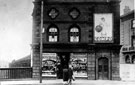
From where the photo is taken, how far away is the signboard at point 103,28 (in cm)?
2820

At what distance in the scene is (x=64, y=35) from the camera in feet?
92.7

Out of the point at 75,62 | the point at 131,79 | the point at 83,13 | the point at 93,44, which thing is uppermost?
the point at 83,13

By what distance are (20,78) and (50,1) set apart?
8375mm

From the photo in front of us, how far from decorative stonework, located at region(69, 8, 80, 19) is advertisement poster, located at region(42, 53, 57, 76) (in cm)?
437

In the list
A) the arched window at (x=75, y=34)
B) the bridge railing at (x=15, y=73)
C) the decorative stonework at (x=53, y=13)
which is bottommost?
the bridge railing at (x=15, y=73)

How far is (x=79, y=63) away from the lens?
28156 mm

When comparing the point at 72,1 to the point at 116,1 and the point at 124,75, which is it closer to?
the point at 116,1

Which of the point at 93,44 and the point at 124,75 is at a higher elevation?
the point at 93,44

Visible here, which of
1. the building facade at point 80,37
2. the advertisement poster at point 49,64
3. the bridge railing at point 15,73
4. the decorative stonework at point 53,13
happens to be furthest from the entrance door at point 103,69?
the bridge railing at point 15,73

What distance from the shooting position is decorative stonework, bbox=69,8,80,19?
93.0 ft

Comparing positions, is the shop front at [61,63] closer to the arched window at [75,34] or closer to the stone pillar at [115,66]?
the arched window at [75,34]

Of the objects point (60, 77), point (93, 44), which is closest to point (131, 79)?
point (93, 44)

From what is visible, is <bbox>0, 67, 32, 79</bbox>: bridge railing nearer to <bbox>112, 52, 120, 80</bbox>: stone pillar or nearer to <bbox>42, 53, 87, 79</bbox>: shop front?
<bbox>42, 53, 87, 79</bbox>: shop front

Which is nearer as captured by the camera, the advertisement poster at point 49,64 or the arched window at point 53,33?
the advertisement poster at point 49,64
